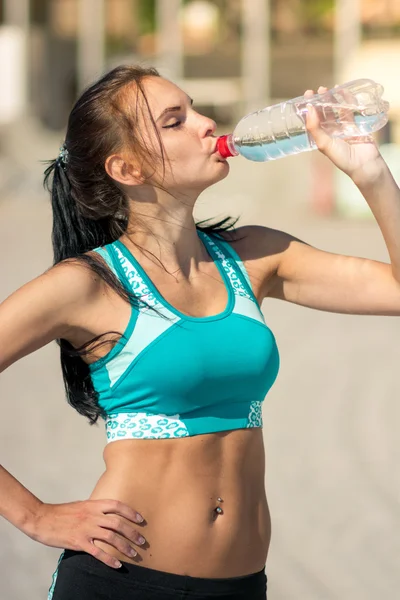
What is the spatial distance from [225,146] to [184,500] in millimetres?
1004

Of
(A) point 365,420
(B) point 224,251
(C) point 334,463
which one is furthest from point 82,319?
(A) point 365,420

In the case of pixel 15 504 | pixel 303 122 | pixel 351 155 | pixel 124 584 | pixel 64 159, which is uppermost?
pixel 303 122

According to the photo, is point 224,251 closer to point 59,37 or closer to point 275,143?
point 275,143

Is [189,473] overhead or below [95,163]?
below

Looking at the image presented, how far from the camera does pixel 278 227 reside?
62.1 ft

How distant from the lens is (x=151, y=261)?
338 centimetres

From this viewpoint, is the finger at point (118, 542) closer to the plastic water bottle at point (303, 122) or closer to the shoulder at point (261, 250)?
the shoulder at point (261, 250)

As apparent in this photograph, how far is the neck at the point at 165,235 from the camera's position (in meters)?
3.41

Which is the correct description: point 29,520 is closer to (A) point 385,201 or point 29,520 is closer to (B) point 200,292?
(B) point 200,292

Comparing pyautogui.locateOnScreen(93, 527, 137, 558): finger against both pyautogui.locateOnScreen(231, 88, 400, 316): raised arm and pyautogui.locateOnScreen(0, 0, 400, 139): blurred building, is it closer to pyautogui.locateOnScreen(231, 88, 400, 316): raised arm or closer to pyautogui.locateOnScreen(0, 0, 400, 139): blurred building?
pyautogui.locateOnScreen(231, 88, 400, 316): raised arm

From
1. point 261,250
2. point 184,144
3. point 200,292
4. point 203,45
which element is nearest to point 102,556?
point 200,292

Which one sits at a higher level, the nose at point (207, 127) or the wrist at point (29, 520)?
the nose at point (207, 127)

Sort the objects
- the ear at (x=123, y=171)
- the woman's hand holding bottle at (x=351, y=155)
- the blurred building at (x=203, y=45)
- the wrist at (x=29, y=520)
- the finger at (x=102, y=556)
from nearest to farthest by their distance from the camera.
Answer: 1. the finger at (x=102, y=556)
2. the wrist at (x=29, y=520)
3. the woman's hand holding bottle at (x=351, y=155)
4. the ear at (x=123, y=171)
5. the blurred building at (x=203, y=45)

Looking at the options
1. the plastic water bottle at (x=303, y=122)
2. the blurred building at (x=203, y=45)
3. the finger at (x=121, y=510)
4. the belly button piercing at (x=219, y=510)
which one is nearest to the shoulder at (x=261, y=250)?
the plastic water bottle at (x=303, y=122)
